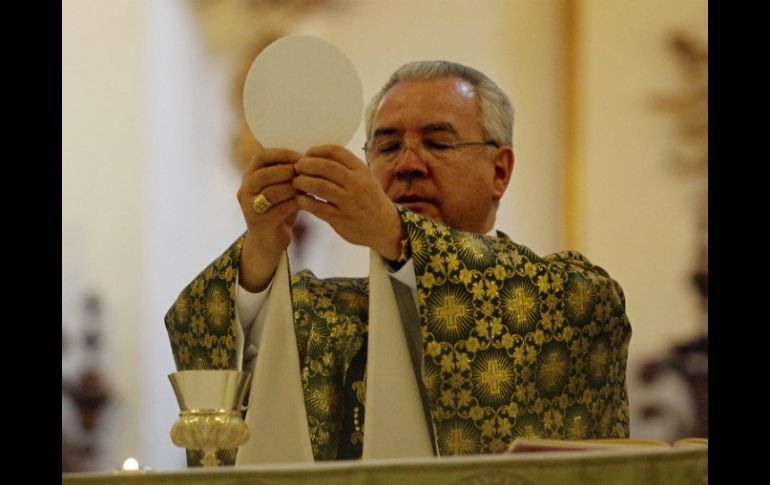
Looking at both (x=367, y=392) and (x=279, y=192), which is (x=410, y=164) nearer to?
(x=279, y=192)

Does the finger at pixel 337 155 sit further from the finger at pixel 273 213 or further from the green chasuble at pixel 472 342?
the green chasuble at pixel 472 342

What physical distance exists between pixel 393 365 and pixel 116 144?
2.77 meters

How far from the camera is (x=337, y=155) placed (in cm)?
302

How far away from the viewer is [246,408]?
325cm

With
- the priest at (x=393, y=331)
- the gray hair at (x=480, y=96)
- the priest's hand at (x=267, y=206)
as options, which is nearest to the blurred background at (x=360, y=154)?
the gray hair at (x=480, y=96)

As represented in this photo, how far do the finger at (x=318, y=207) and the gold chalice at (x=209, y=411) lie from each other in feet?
2.52

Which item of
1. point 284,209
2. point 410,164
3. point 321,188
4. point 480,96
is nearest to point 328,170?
point 321,188

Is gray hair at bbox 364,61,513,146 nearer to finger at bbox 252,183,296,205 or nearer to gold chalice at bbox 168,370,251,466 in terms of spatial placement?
finger at bbox 252,183,296,205

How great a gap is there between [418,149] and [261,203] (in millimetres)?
737

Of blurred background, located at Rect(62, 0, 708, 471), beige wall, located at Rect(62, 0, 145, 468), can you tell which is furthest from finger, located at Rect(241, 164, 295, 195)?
beige wall, located at Rect(62, 0, 145, 468)

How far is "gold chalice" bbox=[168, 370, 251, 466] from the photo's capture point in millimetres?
2242

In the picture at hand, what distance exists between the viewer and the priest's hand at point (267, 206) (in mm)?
3041

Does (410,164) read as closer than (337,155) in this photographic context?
No

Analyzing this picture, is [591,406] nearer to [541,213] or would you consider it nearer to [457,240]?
[457,240]
